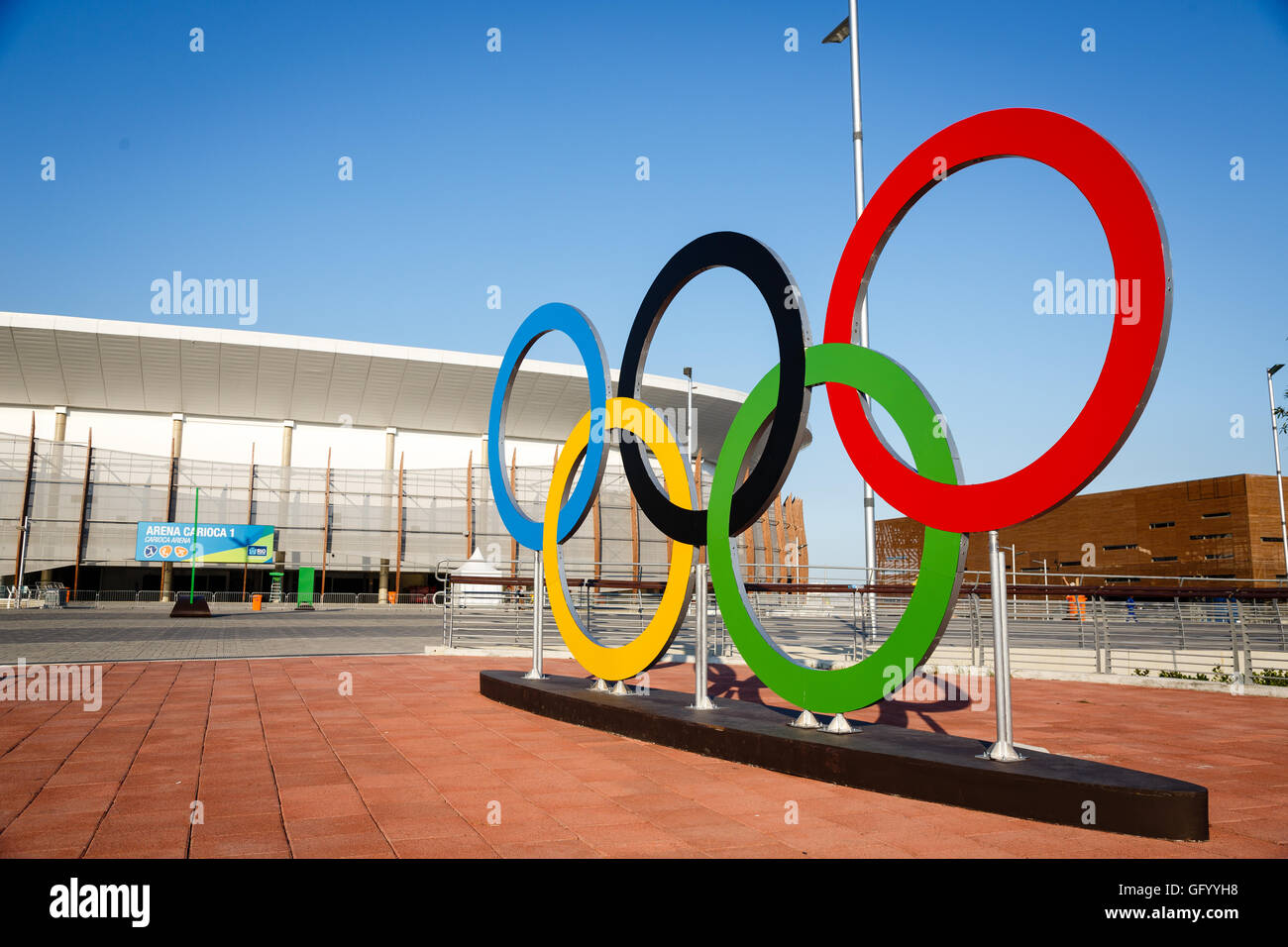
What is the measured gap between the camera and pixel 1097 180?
4.33 m

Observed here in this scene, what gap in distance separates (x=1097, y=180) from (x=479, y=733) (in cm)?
554

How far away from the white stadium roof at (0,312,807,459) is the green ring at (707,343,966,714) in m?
41.0

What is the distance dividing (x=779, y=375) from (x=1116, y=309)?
7.77ft

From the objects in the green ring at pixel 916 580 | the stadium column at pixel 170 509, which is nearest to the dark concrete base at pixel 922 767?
the green ring at pixel 916 580

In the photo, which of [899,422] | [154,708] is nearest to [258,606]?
[154,708]

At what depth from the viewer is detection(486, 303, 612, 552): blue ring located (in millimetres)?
8055

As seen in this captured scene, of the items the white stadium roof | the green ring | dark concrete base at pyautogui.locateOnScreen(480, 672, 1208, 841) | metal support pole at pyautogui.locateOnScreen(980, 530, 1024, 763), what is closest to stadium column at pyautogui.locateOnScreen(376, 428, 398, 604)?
the white stadium roof

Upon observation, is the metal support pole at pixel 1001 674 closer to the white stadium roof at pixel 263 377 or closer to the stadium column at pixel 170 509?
the white stadium roof at pixel 263 377

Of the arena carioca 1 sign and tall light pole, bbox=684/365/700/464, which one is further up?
tall light pole, bbox=684/365/700/464

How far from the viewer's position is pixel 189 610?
27.6 m

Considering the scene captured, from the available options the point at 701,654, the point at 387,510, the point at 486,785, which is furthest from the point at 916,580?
the point at 387,510

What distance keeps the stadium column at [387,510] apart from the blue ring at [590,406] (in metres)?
37.6

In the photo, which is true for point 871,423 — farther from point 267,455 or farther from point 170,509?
point 267,455

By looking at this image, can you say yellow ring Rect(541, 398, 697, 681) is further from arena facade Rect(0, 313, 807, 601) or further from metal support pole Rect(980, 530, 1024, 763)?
arena facade Rect(0, 313, 807, 601)
